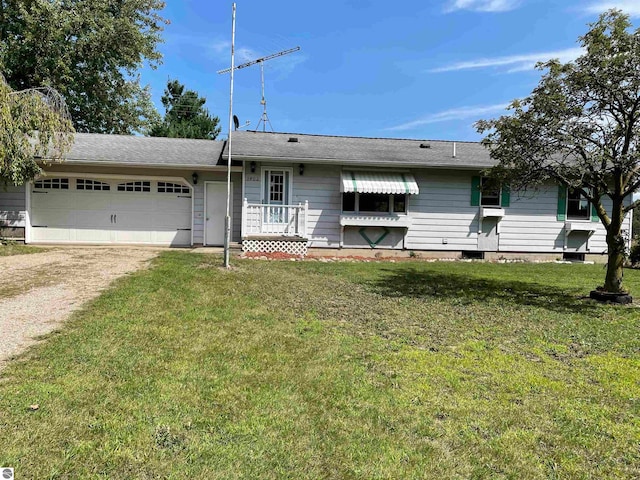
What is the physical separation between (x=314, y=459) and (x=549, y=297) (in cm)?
655

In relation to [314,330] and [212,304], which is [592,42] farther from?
[212,304]

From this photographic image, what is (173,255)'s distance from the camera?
1048 centimetres

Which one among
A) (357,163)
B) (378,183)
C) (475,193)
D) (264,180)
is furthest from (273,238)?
(475,193)

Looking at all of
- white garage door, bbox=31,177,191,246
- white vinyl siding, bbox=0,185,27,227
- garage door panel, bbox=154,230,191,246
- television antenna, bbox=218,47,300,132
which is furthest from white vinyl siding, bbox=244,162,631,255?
white vinyl siding, bbox=0,185,27,227

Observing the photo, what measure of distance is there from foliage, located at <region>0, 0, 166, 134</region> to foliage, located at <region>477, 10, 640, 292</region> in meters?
18.9

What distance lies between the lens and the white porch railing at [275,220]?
11.7 meters

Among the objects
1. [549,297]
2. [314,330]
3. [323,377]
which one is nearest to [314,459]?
[323,377]

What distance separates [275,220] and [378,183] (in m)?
3.32

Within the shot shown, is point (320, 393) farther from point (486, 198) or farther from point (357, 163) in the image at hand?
point (486, 198)

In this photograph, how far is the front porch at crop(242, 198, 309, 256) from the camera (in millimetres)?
11492

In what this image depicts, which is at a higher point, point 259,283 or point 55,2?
point 55,2

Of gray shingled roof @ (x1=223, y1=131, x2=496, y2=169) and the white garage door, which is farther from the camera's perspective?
the white garage door

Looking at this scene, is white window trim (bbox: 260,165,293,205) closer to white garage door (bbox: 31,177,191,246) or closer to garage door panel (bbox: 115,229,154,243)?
white garage door (bbox: 31,177,191,246)

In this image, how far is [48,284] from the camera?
642 centimetres
